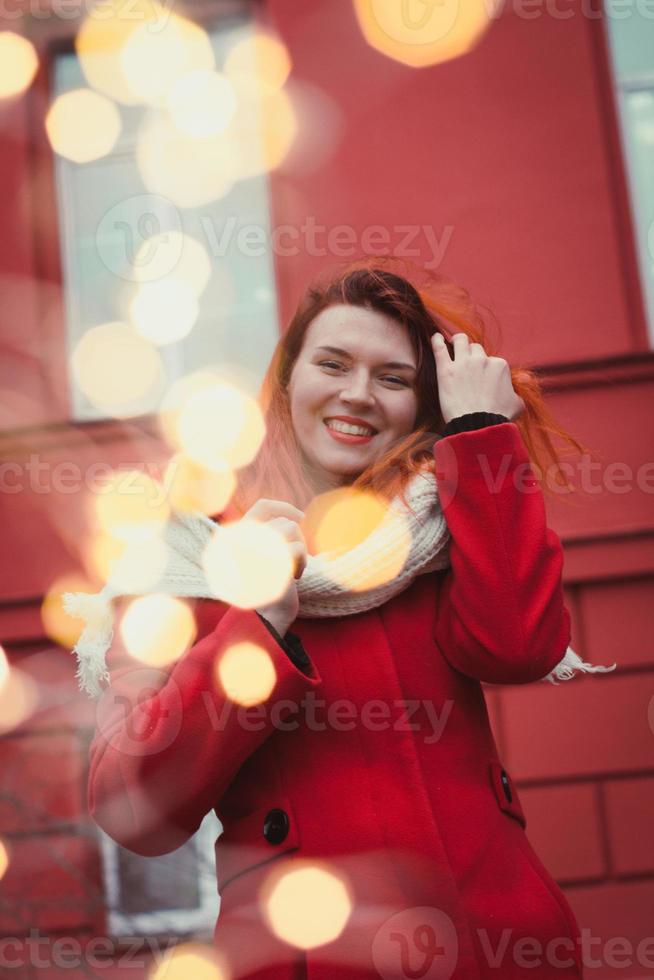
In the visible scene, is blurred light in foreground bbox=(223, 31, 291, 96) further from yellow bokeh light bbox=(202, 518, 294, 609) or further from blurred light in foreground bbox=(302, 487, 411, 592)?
yellow bokeh light bbox=(202, 518, 294, 609)

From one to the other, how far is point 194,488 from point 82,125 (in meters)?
4.19

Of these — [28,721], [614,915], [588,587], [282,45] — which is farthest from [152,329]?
[614,915]

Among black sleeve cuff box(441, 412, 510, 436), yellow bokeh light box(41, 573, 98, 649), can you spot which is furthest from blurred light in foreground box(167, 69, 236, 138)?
black sleeve cuff box(441, 412, 510, 436)

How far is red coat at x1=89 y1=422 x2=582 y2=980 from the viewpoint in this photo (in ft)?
4.45

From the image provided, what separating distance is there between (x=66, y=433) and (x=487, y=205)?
6.92 feet

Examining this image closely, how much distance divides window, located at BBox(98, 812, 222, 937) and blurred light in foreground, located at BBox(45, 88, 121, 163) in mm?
3273

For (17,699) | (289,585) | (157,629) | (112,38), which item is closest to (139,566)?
(157,629)

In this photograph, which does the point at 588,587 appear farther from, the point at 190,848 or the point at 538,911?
the point at 538,911

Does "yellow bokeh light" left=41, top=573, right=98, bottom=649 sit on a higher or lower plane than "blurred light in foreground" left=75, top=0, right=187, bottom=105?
lower

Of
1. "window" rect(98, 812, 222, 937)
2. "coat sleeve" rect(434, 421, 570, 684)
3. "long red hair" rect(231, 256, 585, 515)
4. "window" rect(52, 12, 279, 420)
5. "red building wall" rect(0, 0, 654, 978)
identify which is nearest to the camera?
"coat sleeve" rect(434, 421, 570, 684)

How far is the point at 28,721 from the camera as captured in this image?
4.23 metres

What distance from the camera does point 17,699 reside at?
4285 millimetres

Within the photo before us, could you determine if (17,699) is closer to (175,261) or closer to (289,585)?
(175,261)

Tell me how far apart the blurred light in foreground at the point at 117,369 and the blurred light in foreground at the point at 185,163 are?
2.34 feet
